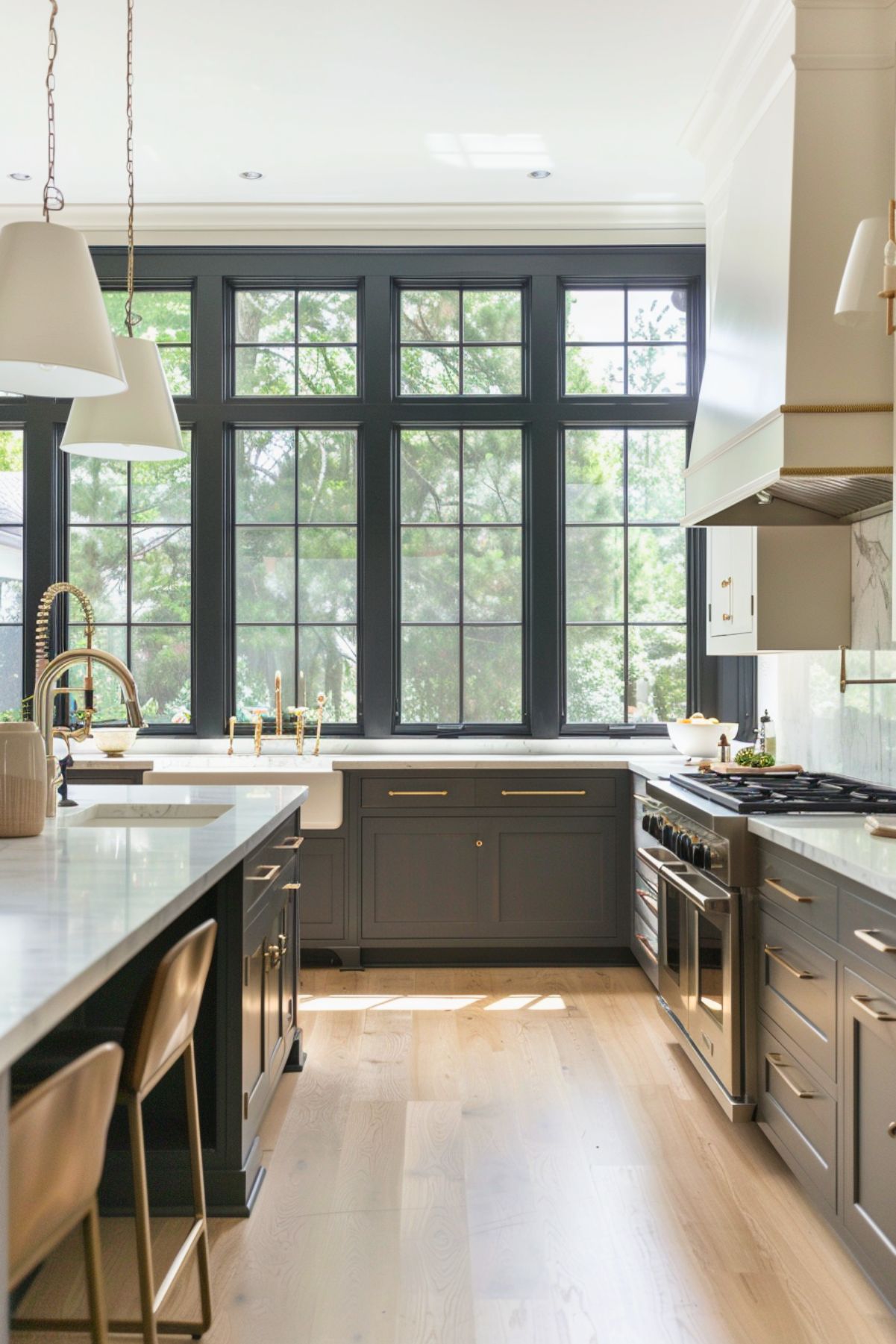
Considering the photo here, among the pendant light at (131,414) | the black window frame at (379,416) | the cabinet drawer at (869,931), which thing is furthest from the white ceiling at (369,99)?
the cabinet drawer at (869,931)

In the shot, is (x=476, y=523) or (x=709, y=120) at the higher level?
(x=709, y=120)

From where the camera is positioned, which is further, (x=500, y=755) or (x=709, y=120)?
(x=500, y=755)

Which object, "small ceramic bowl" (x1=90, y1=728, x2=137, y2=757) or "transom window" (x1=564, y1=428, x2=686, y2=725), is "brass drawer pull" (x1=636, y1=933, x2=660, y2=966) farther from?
"small ceramic bowl" (x1=90, y1=728, x2=137, y2=757)

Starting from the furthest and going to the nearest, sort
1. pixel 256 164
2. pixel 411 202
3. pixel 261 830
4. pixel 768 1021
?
pixel 411 202
pixel 256 164
pixel 768 1021
pixel 261 830

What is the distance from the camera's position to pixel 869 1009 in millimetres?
2086

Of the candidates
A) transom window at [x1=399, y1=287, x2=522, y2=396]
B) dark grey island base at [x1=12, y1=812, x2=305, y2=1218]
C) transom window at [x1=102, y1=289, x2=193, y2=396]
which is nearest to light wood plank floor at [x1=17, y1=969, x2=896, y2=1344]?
dark grey island base at [x1=12, y1=812, x2=305, y2=1218]

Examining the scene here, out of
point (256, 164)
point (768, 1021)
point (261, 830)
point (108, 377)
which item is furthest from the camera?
point (256, 164)

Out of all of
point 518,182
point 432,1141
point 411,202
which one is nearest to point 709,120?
point 518,182

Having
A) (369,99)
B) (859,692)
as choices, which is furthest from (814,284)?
(369,99)

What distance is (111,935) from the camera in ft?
4.82

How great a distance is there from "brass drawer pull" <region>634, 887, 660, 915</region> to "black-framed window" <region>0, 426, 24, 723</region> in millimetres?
3190

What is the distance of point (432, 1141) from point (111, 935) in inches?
69.9

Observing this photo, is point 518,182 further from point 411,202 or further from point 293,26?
point 293,26

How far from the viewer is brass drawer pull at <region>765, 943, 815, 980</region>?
247cm
